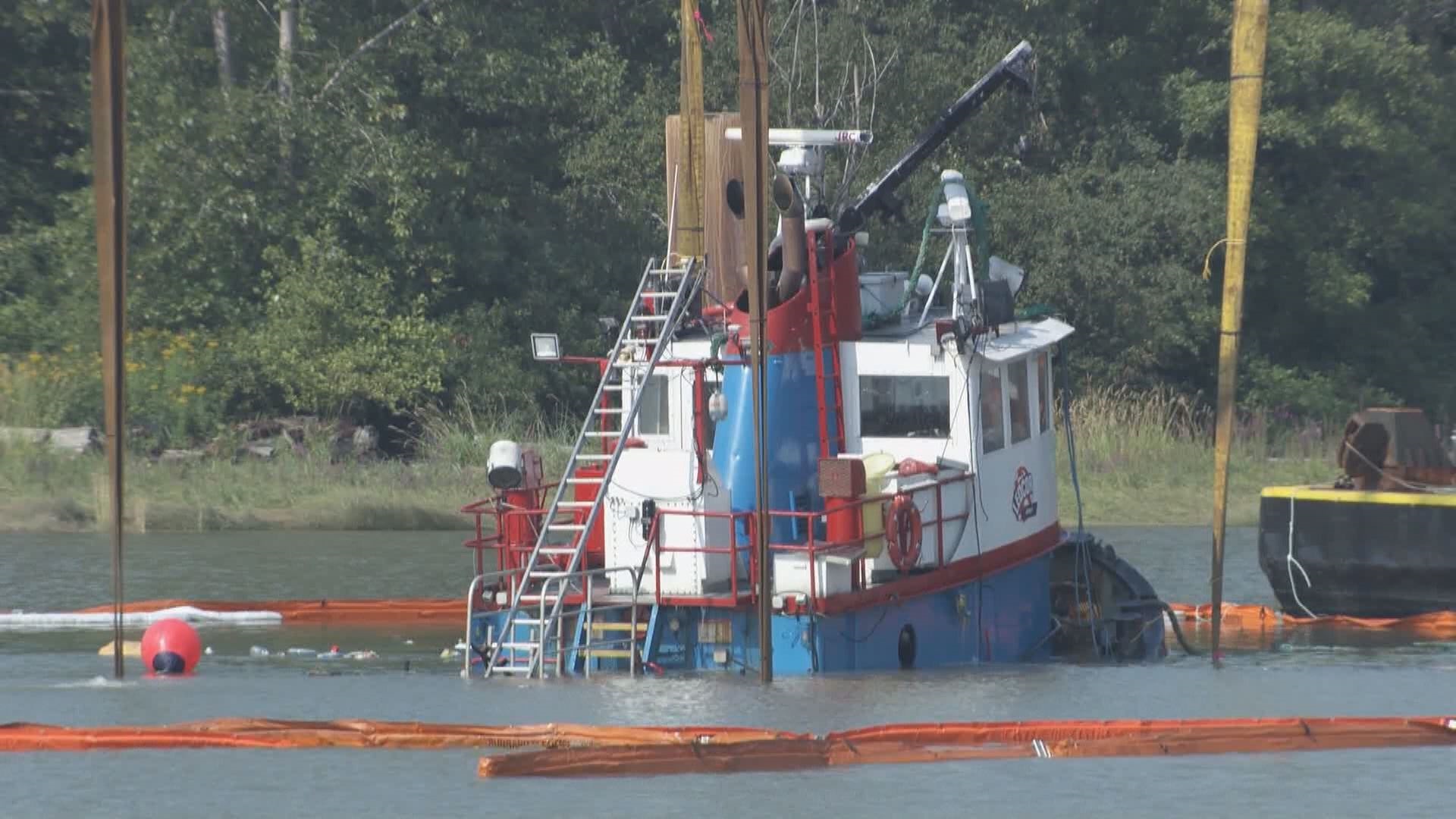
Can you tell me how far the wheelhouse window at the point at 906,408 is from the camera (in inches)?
850

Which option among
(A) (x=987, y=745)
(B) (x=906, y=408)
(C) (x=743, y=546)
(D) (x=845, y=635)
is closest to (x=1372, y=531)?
(B) (x=906, y=408)

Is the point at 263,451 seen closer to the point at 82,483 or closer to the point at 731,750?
the point at 82,483

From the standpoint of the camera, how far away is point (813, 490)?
2109 cm

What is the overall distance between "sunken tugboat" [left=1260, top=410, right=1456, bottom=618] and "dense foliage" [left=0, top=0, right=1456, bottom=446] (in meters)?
14.0

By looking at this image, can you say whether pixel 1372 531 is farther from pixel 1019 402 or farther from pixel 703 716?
pixel 703 716

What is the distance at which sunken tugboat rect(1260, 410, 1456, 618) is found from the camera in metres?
26.8

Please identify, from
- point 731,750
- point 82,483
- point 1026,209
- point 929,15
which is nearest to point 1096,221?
point 1026,209

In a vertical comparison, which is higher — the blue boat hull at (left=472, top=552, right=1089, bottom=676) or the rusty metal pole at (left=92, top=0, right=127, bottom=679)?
the rusty metal pole at (left=92, top=0, right=127, bottom=679)

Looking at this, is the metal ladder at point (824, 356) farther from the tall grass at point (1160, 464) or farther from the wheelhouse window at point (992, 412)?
the tall grass at point (1160, 464)

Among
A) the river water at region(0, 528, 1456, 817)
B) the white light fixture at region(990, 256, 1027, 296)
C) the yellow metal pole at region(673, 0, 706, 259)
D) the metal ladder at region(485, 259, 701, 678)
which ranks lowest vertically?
the river water at region(0, 528, 1456, 817)

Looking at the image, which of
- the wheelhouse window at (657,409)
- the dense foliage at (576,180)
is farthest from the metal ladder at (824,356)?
the dense foliage at (576,180)

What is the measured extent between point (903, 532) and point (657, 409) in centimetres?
270

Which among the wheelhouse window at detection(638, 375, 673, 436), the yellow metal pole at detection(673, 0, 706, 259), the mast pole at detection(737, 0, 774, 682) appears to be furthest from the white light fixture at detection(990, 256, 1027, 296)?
the mast pole at detection(737, 0, 774, 682)

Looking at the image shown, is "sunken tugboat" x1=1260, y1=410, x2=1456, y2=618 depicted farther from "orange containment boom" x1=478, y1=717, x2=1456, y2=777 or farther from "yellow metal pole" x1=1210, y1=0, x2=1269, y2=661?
"orange containment boom" x1=478, y1=717, x2=1456, y2=777
